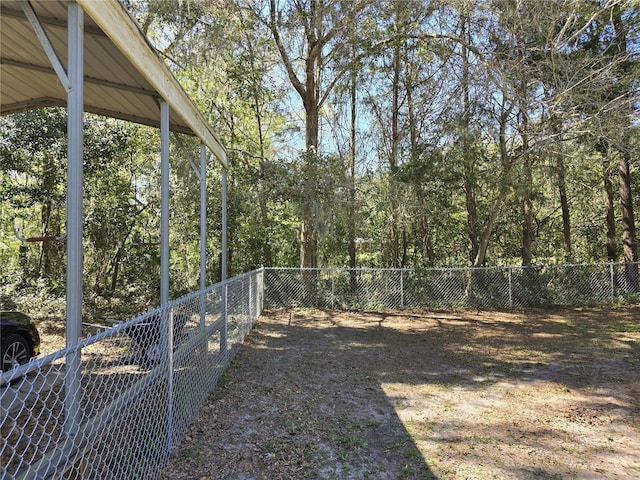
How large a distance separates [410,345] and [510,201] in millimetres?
5097

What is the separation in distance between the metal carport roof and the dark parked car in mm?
2618

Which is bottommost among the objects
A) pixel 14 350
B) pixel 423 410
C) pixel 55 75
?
pixel 423 410

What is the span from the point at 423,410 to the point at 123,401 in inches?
107

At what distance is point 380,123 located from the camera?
1262cm

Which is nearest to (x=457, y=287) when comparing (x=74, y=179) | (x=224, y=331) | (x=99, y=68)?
(x=224, y=331)

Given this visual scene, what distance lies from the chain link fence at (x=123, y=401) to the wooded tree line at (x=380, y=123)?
5.26 metres

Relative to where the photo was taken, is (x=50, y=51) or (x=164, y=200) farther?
(x=164, y=200)

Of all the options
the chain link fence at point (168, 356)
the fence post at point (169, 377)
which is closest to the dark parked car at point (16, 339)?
the chain link fence at point (168, 356)

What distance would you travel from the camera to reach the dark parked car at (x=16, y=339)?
4.29 meters

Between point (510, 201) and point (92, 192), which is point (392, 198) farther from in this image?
point (92, 192)

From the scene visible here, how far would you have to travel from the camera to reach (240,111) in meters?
11.9

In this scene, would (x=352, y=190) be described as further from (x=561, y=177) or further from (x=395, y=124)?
(x=561, y=177)

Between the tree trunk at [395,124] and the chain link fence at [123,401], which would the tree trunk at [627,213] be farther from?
the chain link fence at [123,401]

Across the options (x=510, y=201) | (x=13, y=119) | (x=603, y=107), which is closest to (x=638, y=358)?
(x=603, y=107)
